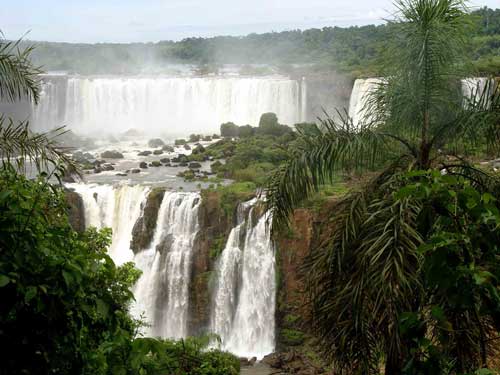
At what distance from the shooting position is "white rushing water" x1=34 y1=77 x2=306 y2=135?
35406 mm

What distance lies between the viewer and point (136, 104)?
37.3 metres

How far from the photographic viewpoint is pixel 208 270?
58.4ft

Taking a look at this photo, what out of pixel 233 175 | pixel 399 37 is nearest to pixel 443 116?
pixel 399 37

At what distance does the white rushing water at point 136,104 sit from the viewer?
116 ft

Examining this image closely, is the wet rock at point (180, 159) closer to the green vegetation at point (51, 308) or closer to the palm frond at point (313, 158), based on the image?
the palm frond at point (313, 158)

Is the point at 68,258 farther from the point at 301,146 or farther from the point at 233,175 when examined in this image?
the point at 233,175

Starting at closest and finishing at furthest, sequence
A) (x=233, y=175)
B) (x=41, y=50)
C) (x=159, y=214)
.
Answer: (x=159, y=214) < (x=233, y=175) < (x=41, y=50)

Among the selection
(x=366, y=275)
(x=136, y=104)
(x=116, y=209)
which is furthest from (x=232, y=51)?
(x=366, y=275)

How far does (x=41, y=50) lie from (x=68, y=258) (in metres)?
56.4

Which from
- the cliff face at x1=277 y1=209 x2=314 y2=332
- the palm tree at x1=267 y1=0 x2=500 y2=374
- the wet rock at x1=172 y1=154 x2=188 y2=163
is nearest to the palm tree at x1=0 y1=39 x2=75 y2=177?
the palm tree at x1=267 y1=0 x2=500 y2=374

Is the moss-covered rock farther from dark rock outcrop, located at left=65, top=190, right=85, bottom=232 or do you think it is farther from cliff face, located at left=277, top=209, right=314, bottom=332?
dark rock outcrop, located at left=65, top=190, right=85, bottom=232

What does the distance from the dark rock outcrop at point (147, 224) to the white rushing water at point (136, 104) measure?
15.8m

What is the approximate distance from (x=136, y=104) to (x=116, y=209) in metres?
17.8

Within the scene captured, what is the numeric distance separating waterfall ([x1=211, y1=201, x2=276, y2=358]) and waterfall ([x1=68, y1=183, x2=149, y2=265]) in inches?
135
